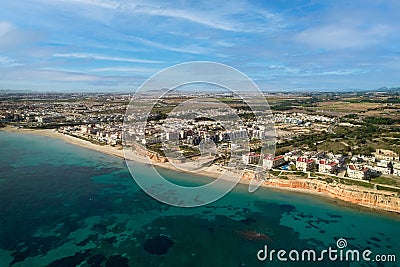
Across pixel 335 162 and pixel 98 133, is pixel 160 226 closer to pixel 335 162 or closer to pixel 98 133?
pixel 335 162

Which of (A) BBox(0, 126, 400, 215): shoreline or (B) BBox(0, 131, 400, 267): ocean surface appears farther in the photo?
(A) BBox(0, 126, 400, 215): shoreline

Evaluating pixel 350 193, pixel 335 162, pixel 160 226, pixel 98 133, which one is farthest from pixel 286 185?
pixel 98 133

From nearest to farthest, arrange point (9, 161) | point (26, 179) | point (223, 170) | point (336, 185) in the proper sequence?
1. point (336, 185)
2. point (26, 179)
3. point (223, 170)
4. point (9, 161)

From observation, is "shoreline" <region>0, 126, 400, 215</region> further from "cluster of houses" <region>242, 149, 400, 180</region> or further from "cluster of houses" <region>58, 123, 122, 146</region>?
"cluster of houses" <region>242, 149, 400, 180</region>

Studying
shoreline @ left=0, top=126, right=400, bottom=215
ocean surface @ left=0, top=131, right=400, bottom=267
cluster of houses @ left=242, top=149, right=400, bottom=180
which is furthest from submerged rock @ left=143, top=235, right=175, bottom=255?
cluster of houses @ left=242, top=149, right=400, bottom=180

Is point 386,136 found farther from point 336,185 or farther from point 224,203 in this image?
point 224,203

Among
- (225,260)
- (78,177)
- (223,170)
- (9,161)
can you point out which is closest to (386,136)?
(223,170)
